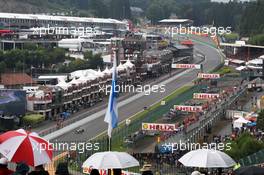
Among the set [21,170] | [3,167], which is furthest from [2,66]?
[21,170]

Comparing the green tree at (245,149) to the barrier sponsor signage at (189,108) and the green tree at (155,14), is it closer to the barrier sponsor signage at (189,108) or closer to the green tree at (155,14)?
the barrier sponsor signage at (189,108)

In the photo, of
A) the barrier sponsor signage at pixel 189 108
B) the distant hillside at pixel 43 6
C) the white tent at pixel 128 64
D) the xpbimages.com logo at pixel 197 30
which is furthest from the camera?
the distant hillside at pixel 43 6

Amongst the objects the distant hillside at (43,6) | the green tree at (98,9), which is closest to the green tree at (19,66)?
the distant hillside at (43,6)

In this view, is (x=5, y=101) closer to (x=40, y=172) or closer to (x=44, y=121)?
(x=44, y=121)

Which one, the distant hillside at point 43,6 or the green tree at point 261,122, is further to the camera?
the distant hillside at point 43,6

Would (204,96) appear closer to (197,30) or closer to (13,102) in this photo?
(13,102)
